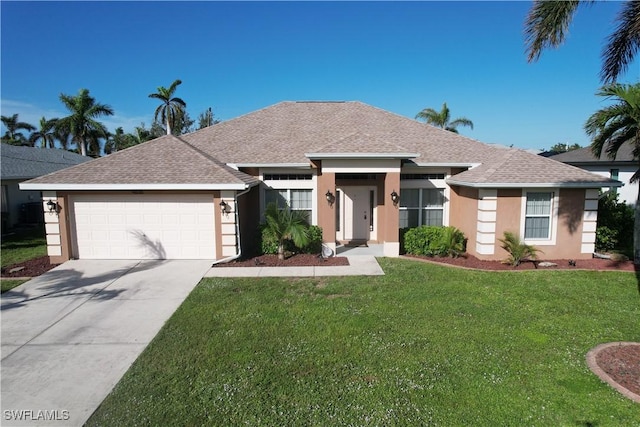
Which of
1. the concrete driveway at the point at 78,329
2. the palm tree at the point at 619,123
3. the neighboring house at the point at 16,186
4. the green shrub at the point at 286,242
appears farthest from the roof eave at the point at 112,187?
the palm tree at the point at 619,123

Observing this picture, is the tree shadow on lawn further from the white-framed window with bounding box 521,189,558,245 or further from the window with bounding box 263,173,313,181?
the white-framed window with bounding box 521,189,558,245

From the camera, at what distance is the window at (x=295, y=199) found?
1462cm

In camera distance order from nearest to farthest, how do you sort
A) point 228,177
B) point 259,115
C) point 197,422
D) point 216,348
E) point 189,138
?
point 197,422
point 216,348
point 228,177
point 189,138
point 259,115

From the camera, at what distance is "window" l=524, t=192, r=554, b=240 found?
40.5 feet

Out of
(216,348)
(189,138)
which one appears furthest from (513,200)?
(189,138)

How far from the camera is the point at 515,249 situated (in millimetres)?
11703

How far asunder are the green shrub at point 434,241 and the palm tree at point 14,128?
50.1 meters

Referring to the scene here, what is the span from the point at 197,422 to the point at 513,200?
11.6 meters

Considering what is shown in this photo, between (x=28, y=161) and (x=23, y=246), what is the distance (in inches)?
394

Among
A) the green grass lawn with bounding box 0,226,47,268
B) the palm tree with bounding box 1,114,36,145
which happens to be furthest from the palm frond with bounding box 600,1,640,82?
the palm tree with bounding box 1,114,36,145

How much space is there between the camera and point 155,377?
5.45 metres

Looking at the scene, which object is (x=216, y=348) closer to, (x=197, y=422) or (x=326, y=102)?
(x=197, y=422)

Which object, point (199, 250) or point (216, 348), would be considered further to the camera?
point (199, 250)

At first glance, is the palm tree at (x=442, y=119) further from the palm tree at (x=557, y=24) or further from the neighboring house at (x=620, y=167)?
the palm tree at (x=557, y=24)
